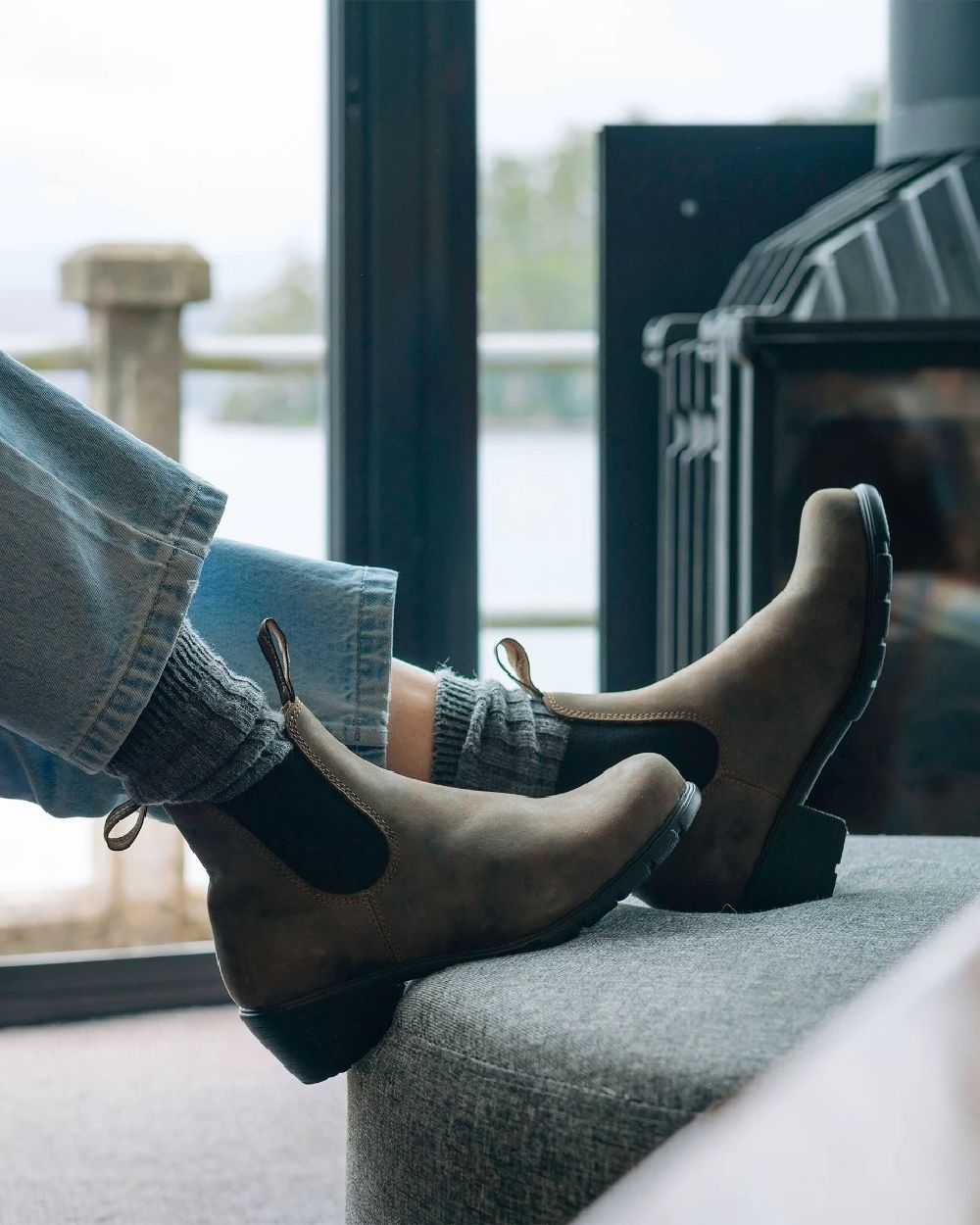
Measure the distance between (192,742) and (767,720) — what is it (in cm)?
39

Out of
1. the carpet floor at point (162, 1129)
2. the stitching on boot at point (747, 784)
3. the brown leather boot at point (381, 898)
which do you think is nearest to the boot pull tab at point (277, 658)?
the brown leather boot at point (381, 898)

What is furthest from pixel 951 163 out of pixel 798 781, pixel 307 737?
pixel 307 737

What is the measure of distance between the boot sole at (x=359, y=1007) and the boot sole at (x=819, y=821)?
0.12 metres

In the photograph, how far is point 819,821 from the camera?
0.94m

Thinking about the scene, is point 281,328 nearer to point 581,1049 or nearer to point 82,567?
point 82,567

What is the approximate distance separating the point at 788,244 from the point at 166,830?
1038mm

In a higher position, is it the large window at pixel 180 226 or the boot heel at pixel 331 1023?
the large window at pixel 180 226

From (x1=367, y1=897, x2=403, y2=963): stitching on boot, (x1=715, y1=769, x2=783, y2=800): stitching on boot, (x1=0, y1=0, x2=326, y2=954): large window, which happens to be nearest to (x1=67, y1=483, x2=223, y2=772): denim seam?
(x1=367, y1=897, x2=403, y2=963): stitching on boot

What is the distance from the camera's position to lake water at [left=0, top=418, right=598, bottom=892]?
1.73 metres

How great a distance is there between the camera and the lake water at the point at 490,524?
173 cm

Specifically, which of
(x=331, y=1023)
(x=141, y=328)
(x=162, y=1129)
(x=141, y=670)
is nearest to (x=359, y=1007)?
(x=331, y=1023)

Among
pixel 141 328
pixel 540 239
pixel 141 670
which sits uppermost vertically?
pixel 540 239

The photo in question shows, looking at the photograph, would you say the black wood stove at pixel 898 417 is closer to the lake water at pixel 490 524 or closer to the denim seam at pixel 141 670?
the lake water at pixel 490 524

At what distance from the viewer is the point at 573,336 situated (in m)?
1.78
